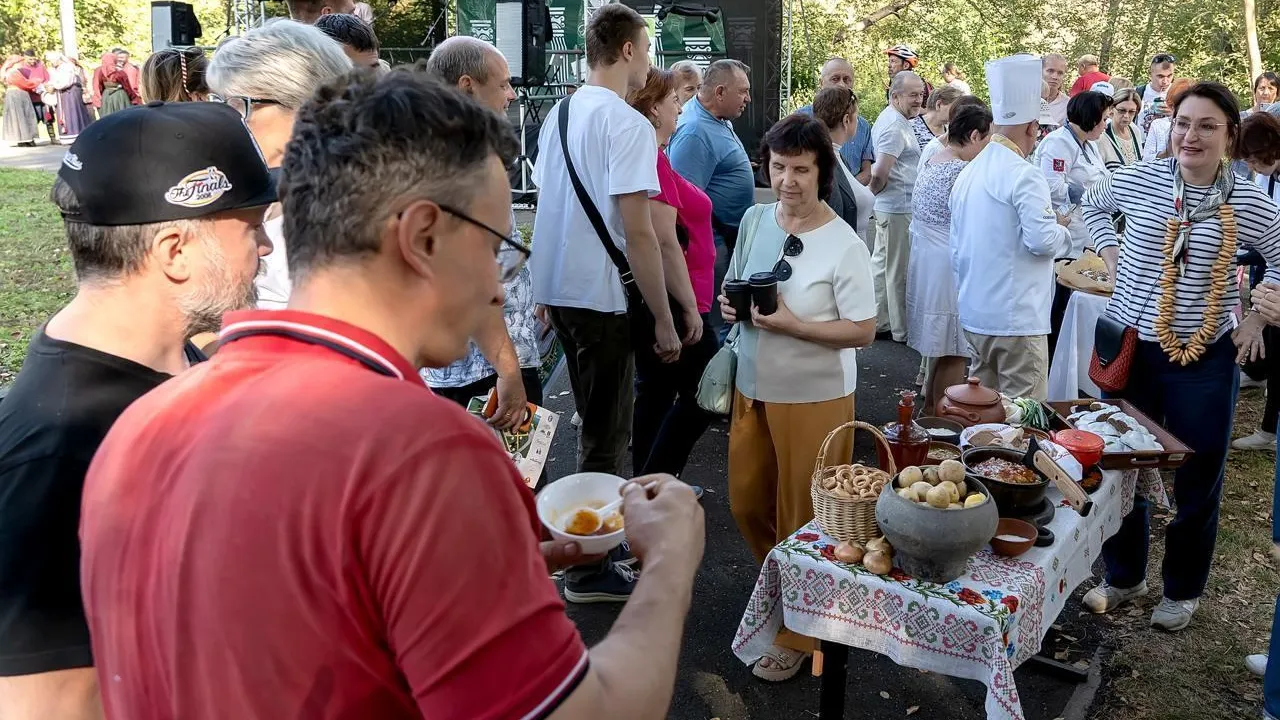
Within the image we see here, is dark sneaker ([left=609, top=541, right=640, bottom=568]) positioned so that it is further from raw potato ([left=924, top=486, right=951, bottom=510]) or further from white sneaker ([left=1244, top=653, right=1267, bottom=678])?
white sneaker ([left=1244, top=653, right=1267, bottom=678])

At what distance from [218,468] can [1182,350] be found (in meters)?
3.43

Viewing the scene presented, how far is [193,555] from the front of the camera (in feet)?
2.78

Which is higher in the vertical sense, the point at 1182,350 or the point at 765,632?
the point at 1182,350

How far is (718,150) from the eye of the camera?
5305 mm

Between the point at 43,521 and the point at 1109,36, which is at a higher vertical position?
the point at 1109,36

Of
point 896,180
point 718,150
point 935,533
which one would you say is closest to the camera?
point 935,533

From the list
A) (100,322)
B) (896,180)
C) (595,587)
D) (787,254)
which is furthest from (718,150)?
(100,322)

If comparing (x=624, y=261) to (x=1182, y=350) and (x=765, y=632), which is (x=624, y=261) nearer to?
(x=765, y=632)

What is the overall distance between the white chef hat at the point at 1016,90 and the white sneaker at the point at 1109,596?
229 cm

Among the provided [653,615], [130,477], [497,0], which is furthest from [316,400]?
[497,0]

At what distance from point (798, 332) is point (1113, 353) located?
4.37 feet

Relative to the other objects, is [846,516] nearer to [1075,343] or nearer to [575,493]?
[575,493]

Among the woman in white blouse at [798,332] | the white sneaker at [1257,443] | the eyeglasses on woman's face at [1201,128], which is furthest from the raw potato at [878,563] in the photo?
the white sneaker at [1257,443]

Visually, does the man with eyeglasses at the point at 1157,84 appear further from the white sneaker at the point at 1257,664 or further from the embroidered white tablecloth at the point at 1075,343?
the white sneaker at the point at 1257,664
